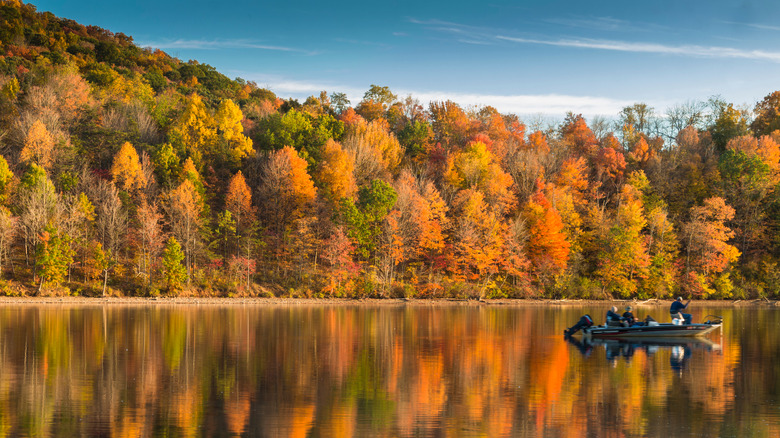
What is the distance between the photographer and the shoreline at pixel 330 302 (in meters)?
61.6

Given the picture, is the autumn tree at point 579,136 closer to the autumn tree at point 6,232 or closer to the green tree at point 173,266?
the green tree at point 173,266

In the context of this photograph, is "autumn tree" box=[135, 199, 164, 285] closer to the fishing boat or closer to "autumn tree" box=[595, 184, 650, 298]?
the fishing boat

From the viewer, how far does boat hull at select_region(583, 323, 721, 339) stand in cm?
3800

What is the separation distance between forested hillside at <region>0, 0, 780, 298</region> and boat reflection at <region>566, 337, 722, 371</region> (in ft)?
115

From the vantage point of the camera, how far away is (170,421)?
658 inches

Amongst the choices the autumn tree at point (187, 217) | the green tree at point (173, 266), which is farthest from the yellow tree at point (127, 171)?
the green tree at point (173, 266)

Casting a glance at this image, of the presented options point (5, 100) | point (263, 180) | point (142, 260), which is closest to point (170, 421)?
point (142, 260)

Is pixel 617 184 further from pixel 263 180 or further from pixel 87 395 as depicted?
pixel 87 395

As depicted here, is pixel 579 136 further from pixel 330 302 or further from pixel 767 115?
pixel 330 302

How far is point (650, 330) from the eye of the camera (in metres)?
38.4

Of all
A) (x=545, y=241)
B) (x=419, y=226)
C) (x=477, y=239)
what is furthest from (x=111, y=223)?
(x=545, y=241)

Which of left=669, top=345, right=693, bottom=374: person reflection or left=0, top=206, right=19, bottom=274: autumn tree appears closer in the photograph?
left=669, top=345, right=693, bottom=374: person reflection

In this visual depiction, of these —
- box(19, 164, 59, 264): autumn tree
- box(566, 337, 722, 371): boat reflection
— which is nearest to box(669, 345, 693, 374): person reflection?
box(566, 337, 722, 371): boat reflection

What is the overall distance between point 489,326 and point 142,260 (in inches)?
1548
